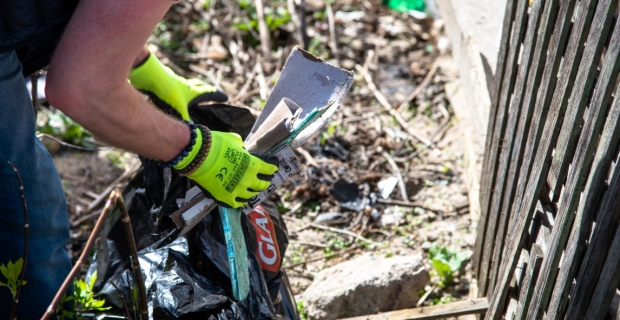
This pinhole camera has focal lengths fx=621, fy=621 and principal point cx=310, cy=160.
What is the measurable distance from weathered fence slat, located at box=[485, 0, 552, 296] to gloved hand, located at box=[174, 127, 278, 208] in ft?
2.90

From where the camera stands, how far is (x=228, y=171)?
6.33 ft

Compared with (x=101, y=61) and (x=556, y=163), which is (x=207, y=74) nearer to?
(x=101, y=61)

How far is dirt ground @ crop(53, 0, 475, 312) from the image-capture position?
3.34 metres

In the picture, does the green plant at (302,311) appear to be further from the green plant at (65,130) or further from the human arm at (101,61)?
the green plant at (65,130)

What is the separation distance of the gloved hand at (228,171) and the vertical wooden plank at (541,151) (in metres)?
0.82

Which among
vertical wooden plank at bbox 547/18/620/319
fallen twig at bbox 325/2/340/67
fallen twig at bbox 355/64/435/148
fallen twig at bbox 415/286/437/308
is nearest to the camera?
vertical wooden plank at bbox 547/18/620/319

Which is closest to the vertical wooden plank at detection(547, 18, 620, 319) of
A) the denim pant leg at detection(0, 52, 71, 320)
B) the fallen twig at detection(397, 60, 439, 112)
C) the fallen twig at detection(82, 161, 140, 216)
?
the denim pant leg at detection(0, 52, 71, 320)

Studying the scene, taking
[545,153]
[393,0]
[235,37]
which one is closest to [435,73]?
[393,0]

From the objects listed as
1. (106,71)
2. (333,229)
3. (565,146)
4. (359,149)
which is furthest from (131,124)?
(359,149)

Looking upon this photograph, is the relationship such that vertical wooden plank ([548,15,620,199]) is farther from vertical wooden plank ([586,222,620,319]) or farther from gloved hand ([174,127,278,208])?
gloved hand ([174,127,278,208])

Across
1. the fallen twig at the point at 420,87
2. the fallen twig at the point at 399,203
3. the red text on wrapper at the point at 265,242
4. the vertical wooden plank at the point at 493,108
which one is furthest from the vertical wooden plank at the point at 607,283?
the fallen twig at the point at 420,87

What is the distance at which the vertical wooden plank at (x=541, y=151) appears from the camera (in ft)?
5.49

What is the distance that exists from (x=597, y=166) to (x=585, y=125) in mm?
121

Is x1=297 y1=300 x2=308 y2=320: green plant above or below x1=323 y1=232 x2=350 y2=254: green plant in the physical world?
below
